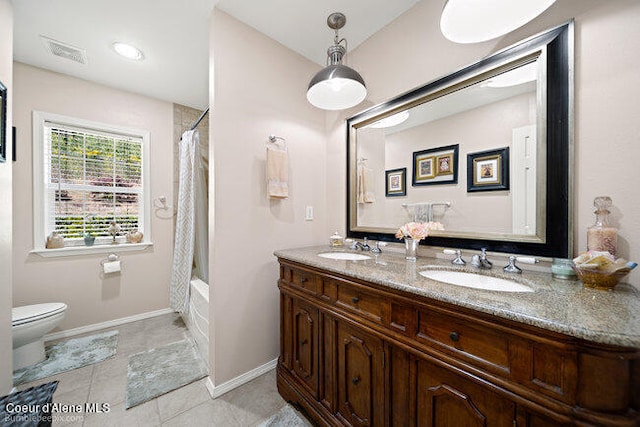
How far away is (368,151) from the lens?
74.9 inches

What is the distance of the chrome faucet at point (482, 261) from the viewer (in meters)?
1.18

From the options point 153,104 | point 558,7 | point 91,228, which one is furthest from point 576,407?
point 153,104

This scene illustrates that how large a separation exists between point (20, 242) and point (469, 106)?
12.7 ft

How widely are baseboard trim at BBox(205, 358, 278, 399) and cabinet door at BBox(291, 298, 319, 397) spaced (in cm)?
46

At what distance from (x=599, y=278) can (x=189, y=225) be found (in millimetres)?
2951

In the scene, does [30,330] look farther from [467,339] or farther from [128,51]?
[467,339]

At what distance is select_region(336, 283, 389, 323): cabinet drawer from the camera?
105cm

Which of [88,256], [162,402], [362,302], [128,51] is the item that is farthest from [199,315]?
[128,51]

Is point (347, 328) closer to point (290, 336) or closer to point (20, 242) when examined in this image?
point (290, 336)

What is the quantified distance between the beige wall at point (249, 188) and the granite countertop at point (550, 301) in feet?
2.99

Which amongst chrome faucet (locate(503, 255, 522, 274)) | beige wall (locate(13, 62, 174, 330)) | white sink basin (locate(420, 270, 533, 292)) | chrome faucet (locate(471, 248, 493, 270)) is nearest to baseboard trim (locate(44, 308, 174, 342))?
beige wall (locate(13, 62, 174, 330))

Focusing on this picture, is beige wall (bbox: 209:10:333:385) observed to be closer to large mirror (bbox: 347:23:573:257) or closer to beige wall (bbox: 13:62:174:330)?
large mirror (bbox: 347:23:573:257)

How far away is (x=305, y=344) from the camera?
147cm

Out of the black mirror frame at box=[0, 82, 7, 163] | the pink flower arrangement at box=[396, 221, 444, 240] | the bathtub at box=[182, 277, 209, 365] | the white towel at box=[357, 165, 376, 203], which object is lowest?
the bathtub at box=[182, 277, 209, 365]
